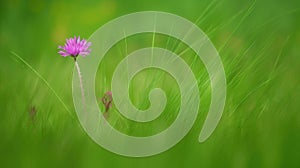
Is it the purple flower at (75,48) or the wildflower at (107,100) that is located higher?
the purple flower at (75,48)

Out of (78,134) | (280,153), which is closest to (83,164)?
(78,134)

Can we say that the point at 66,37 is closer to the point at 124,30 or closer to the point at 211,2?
the point at 124,30

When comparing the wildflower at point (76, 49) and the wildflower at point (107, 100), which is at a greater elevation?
the wildflower at point (76, 49)

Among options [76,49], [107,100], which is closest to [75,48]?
[76,49]

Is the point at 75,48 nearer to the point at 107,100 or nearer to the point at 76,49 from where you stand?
the point at 76,49

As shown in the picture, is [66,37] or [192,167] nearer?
[192,167]
